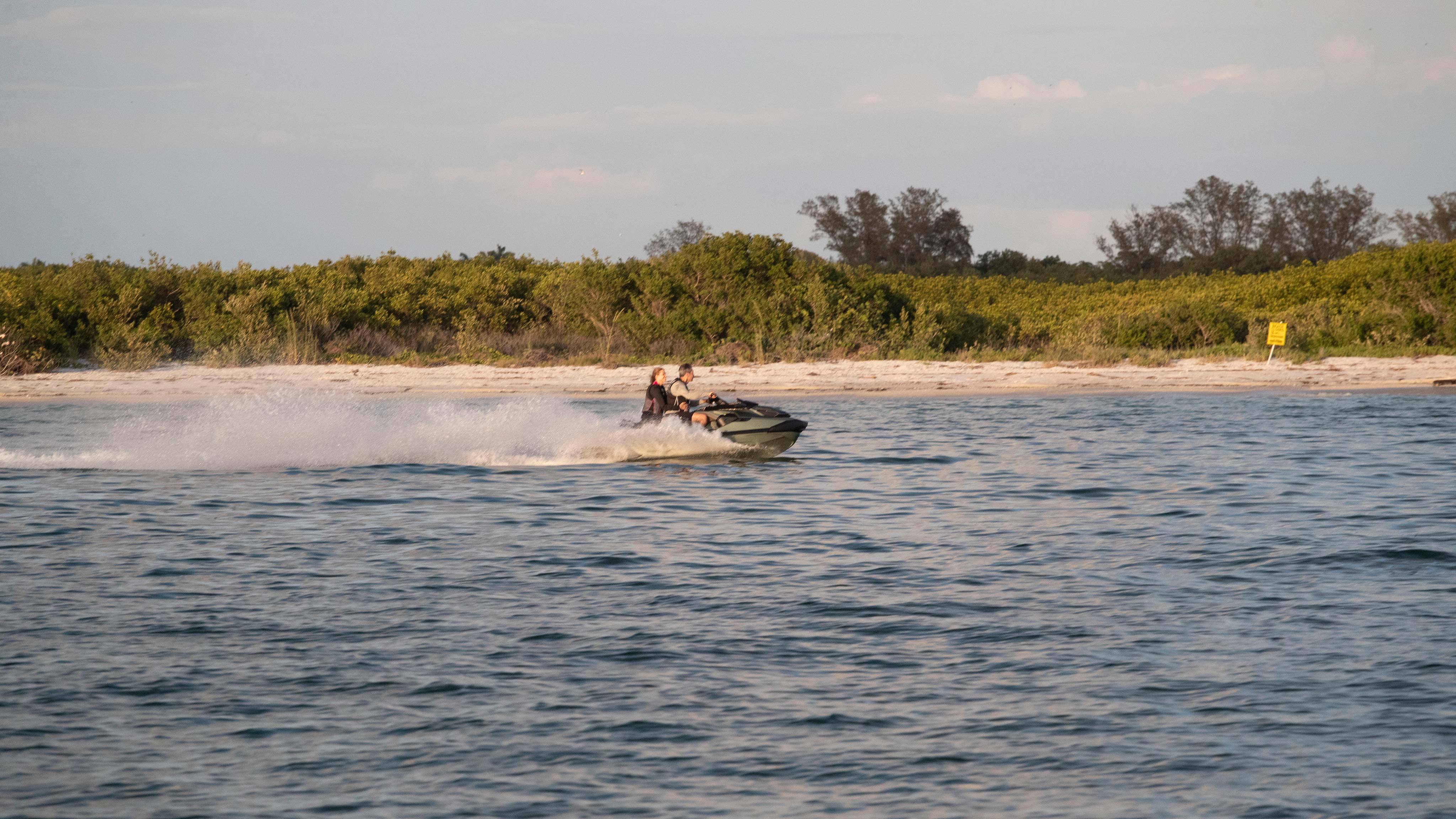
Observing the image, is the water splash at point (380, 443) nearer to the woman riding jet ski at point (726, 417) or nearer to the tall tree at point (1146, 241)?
the woman riding jet ski at point (726, 417)

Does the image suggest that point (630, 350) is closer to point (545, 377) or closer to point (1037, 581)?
point (545, 377)

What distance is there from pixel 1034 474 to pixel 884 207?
161 feet

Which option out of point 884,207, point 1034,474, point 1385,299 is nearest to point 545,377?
point 1034,474

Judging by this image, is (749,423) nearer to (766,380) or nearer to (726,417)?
(726,417)

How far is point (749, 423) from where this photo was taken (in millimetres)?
18375

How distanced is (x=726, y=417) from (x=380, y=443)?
5.64 m

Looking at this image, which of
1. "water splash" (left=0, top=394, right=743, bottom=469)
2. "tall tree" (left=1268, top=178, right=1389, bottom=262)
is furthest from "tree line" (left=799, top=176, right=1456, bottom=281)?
"water splash" (left=0, top=394, right=743, bottom=469)

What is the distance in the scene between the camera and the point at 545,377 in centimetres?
3128

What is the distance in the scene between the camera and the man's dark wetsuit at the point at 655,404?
59.3 feet

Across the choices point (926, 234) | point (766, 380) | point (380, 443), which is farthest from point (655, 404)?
point (926, 234)

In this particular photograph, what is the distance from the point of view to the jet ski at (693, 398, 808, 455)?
18.3 m

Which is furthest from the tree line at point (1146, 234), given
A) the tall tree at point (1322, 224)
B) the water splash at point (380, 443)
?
the water splash at point (380, 443)

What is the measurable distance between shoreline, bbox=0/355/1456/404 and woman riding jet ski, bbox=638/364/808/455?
10228 mm

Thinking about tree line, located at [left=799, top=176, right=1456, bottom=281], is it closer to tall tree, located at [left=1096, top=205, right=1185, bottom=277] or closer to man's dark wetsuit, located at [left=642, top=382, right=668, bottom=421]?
tall tree, located at [left=1096, top=205, right=1185, bottom=277]
